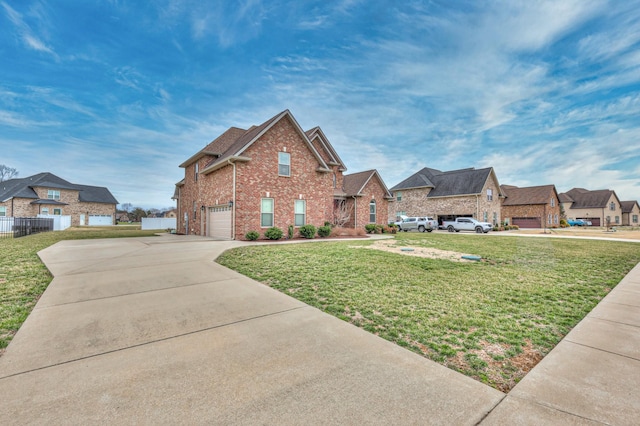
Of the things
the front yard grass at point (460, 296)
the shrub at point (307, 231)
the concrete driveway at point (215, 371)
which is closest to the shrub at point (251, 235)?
the shrub at point (307, 231)

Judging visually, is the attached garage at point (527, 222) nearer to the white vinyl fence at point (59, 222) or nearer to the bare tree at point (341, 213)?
the bare tree at point (341, 213)

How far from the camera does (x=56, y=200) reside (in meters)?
40.9

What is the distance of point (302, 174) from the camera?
1816 cm

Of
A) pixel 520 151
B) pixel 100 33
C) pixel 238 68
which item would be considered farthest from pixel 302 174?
pixel 520 151

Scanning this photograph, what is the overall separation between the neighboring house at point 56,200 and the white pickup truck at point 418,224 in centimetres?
4857

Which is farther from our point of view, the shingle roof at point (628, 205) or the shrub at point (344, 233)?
the shingle roof at point (628, 205)

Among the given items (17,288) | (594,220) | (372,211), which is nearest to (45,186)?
(372,211)

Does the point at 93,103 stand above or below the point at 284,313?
above

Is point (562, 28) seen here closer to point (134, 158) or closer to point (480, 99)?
point (480, 99)

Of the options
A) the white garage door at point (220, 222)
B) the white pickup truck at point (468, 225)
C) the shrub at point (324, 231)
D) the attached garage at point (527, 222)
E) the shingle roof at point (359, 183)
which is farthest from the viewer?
the attached garage at point (527, 222)

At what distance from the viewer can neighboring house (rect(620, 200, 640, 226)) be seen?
6125cm

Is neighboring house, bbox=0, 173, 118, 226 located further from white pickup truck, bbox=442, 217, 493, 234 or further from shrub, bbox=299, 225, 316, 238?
white pickup truck, bbox=442, 217, 493, 234

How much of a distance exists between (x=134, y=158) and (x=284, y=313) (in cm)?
3404

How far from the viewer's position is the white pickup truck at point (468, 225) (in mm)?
28047
